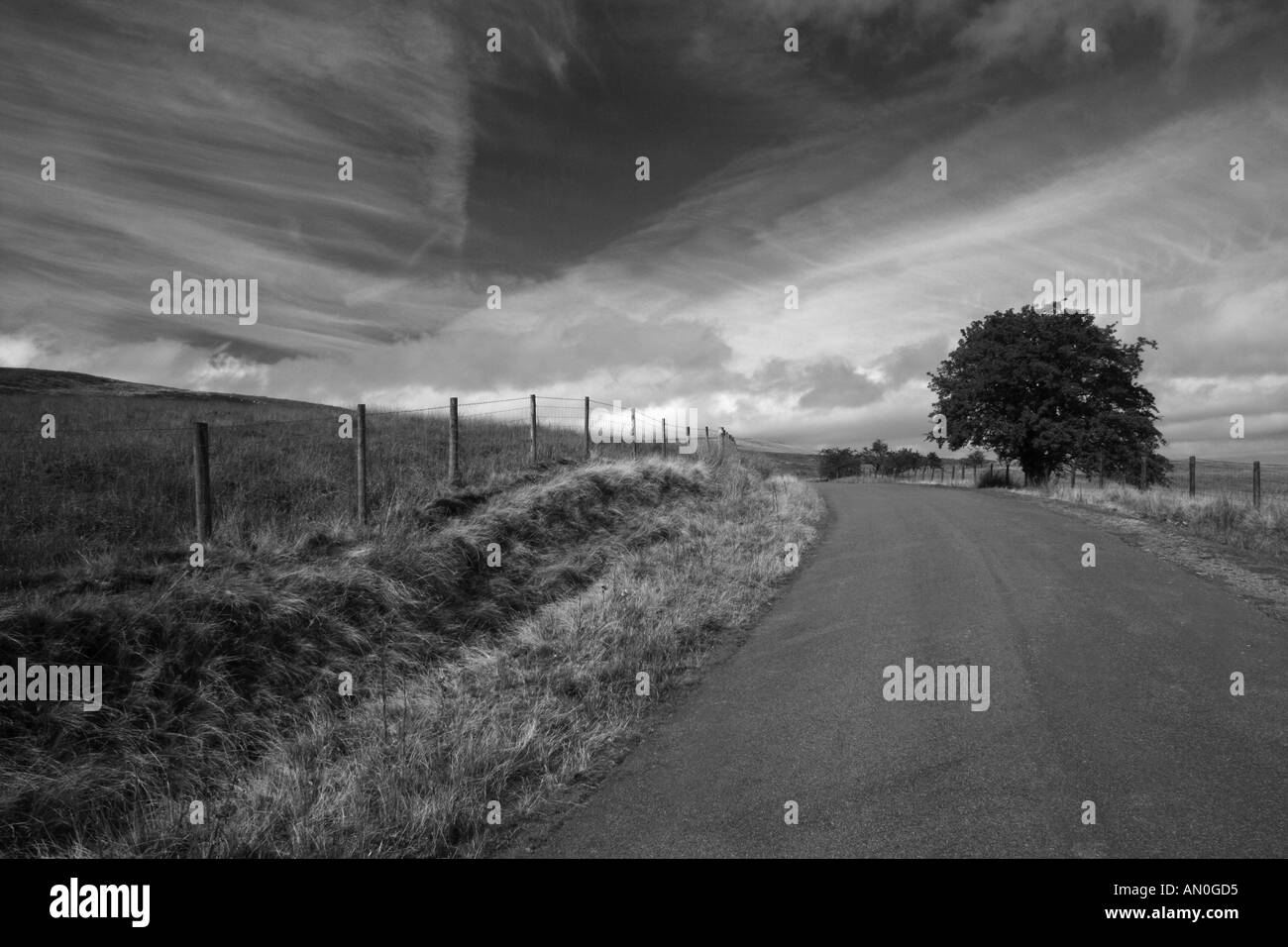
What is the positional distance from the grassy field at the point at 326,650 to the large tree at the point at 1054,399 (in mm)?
25676

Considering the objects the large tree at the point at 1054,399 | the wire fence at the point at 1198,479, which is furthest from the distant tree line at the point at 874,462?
the large tree at the point at 1054,399

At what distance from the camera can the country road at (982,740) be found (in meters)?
3.68

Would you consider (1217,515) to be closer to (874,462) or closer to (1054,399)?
(1054,399)

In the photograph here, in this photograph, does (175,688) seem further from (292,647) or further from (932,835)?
(932,835)

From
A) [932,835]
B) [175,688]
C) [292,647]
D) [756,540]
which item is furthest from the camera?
[756,540]

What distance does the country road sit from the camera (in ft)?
12.1

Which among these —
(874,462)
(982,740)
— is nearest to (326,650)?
(982,740)

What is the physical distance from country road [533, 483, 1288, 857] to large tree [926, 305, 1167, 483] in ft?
85.0

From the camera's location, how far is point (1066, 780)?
4156mm

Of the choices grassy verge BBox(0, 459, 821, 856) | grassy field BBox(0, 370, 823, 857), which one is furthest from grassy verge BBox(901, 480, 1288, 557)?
grassy verge BBox(0, 459, 821, 856)

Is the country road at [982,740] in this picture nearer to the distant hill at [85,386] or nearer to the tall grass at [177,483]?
the tall grass at [177,483]

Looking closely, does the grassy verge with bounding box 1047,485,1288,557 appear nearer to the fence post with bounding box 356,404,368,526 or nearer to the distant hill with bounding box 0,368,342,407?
the fence post with bounding box 356,404,368,526
